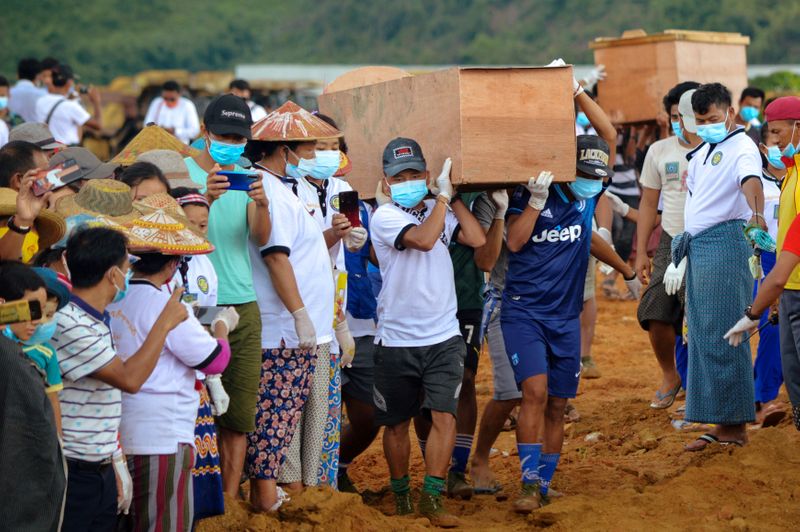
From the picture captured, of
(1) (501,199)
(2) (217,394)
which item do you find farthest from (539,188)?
(2) (217,394)

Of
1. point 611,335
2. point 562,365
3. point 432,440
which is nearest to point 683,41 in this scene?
point 611,335

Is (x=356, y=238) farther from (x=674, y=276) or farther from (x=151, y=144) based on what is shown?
(x=674, y=276)

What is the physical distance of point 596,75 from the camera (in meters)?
11.1

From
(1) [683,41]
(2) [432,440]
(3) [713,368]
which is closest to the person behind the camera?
(2) [432,440]

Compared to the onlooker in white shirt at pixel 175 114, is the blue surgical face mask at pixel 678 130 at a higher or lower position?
lower

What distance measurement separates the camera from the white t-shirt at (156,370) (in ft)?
16.3

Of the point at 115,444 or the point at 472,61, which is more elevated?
the point at 472,61

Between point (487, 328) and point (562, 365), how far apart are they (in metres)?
0.50

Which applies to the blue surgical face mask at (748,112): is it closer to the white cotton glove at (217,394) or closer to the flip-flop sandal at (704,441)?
the flip-flop sandal at (704,441)

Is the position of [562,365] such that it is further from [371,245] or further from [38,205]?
[38,205]

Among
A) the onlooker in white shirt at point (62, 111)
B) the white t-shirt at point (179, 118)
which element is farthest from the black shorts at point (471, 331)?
the white t-shirt at point (179, 118)

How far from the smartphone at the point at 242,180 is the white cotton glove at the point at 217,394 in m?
0.96

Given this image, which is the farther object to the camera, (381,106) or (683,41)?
(683,41)

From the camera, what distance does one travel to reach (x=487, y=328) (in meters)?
7.18
